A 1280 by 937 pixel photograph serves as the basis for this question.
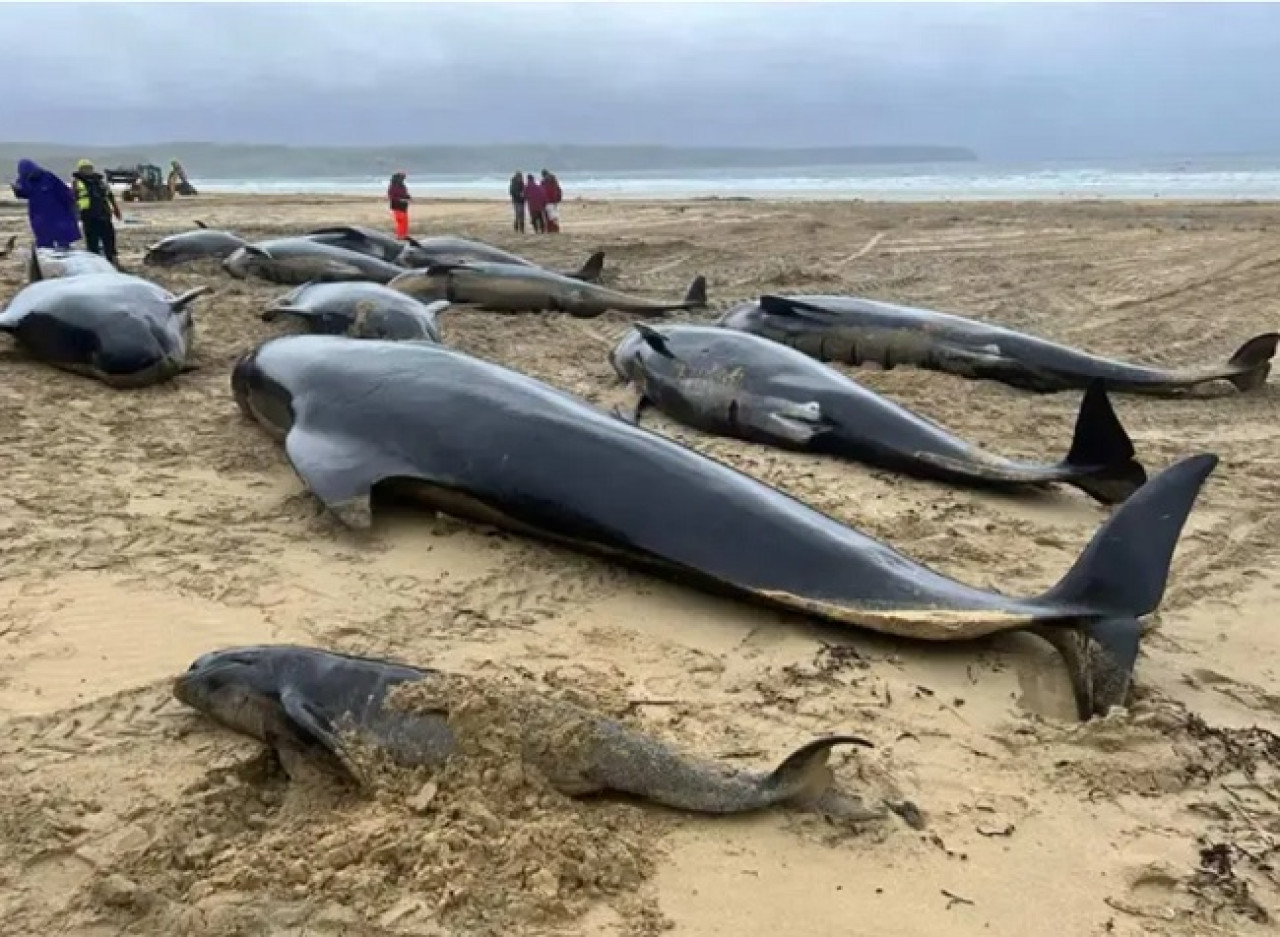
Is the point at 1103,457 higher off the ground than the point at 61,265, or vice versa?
the point at 61,265

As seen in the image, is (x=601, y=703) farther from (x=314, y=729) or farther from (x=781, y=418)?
(x=781, y=418)

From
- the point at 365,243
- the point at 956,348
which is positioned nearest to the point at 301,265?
the point at 365,243

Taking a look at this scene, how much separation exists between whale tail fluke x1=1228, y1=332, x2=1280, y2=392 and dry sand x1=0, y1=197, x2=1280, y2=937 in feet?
4.64

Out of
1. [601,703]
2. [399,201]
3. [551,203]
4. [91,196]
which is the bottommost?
[601,703]

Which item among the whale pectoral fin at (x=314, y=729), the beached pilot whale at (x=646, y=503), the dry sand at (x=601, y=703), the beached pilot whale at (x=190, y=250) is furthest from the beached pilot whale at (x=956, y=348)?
the beached pilot whale at (x=190, y=250)

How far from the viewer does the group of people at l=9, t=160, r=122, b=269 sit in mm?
→ 14812

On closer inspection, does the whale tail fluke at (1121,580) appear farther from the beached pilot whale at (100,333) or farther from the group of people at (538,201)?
the group of people at (538,201)

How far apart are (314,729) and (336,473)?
2.39 meters

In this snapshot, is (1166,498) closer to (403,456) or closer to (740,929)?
(740,929)

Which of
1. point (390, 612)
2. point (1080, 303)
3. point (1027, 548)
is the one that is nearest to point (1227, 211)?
point (1080, 303)

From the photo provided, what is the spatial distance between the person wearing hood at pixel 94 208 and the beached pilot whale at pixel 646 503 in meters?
10.5

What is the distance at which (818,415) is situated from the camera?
7410mm

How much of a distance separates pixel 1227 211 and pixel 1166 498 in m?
31.3

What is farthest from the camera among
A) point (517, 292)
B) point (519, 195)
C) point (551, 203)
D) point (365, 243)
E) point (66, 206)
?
point (519, 195)
